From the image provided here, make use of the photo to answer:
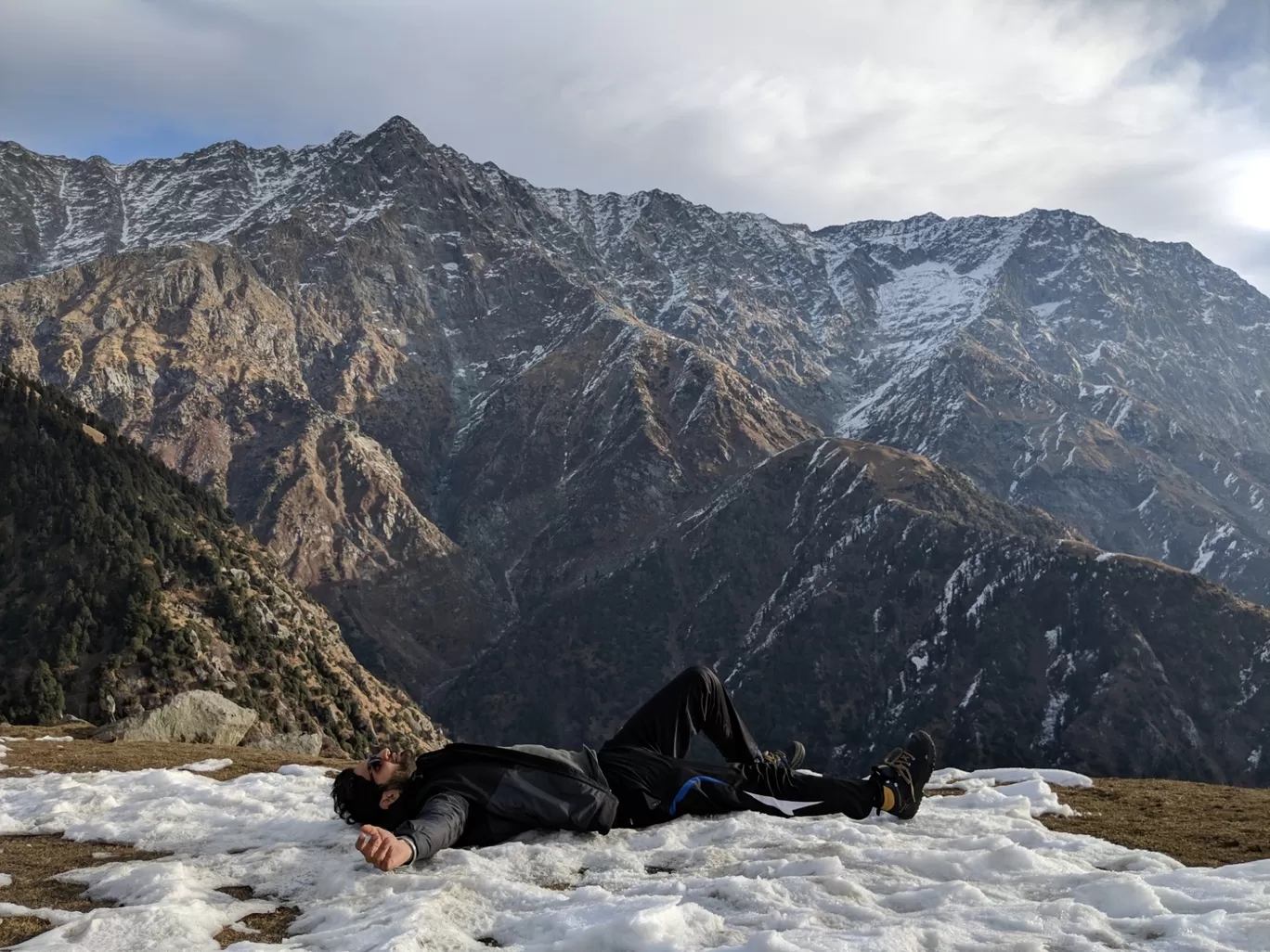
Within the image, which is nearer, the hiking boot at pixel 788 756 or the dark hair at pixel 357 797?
the dark hair at pixel 357 797

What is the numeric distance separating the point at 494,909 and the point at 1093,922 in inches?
178

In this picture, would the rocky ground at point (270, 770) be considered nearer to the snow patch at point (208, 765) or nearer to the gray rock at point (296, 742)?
the snow patch at point (208, 765)

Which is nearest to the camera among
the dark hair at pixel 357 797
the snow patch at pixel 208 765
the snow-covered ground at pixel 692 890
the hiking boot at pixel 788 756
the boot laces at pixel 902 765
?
the snow-covered ground at pixel 692 890

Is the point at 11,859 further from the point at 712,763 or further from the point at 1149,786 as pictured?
the point at 1149,786

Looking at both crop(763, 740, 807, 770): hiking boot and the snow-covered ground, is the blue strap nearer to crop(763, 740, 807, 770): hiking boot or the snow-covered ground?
the snow-covered ground

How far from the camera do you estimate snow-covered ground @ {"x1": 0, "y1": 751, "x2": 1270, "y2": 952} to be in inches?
238

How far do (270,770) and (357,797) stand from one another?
7.69 m

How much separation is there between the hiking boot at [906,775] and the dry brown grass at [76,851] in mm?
6588

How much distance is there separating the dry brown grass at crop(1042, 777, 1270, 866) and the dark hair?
7883 mm

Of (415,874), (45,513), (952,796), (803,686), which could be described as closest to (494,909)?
(415,874)

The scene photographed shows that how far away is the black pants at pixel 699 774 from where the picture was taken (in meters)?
9.45

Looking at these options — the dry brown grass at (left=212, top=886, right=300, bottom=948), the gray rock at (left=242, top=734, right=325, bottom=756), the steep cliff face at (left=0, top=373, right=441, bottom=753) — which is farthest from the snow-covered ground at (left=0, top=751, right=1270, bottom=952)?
the steep cliff face at (left=0, top=373, right=441, bottom=753)

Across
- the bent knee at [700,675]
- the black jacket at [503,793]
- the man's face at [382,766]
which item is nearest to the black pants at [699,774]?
the bent knee at [700,675]

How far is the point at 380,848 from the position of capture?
7.03 meters
